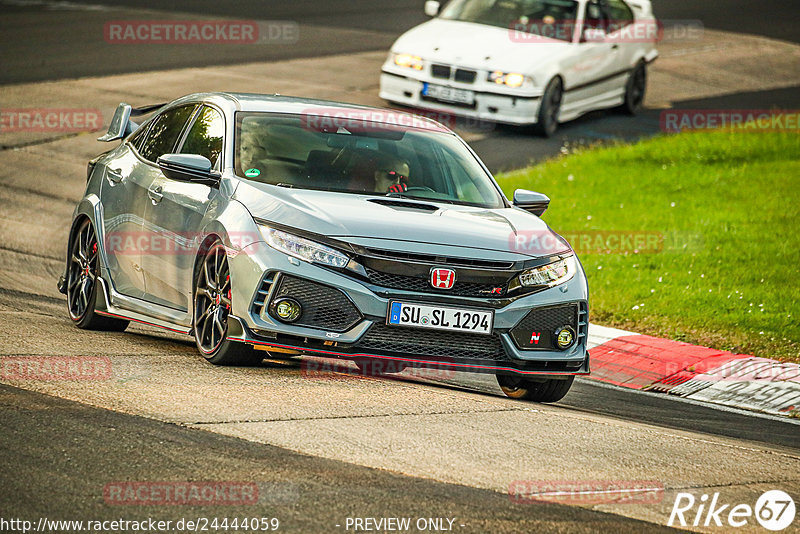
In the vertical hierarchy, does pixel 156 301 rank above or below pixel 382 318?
below

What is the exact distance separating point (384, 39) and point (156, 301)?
1863 cm

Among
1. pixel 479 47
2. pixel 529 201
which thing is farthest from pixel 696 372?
pixel 479 47

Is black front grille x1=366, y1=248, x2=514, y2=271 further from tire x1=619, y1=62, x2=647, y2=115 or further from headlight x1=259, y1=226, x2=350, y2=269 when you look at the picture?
tire x1=619, y1=62, x2=647, y2=115

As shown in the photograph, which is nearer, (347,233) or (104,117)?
(347,233)

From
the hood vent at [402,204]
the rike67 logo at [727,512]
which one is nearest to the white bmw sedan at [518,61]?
the hood vent at [402,204]

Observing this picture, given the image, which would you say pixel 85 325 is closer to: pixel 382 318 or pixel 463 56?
pixel 382 318

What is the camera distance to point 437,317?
24.2 ft

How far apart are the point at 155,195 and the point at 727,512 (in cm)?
450

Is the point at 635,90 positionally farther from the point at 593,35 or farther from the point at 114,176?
the point at 114,176

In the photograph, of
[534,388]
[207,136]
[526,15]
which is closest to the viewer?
[534,388]

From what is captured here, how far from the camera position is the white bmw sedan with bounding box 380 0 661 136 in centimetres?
1786

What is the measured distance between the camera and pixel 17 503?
4.93 meters

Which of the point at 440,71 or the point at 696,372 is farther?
the point at 440,71

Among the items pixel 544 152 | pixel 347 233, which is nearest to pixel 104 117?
pixel 544 152
